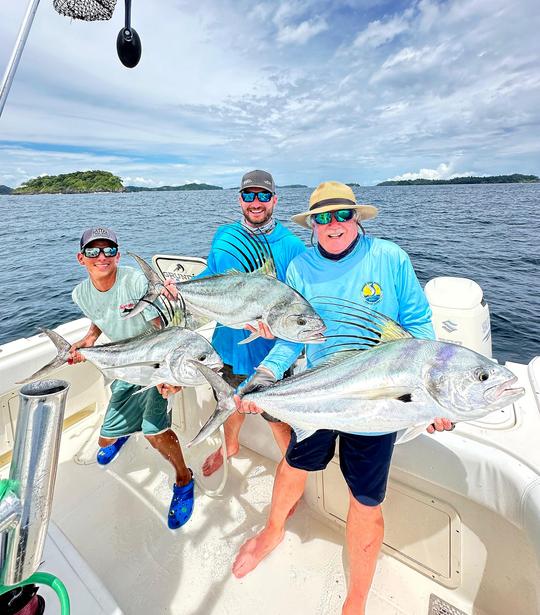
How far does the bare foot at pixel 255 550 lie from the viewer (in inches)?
88.2

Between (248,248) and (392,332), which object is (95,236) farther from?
(392,332)

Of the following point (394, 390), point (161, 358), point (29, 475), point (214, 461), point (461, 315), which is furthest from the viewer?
point (214, 461)

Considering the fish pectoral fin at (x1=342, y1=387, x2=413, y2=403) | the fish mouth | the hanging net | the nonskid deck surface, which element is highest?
the hanging net

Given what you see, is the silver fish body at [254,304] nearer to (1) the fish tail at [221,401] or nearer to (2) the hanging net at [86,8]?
(1) the fish tail at [221,401]

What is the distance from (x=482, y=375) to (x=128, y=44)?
3165 mm

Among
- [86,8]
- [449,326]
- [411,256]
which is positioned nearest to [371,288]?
[449,326]

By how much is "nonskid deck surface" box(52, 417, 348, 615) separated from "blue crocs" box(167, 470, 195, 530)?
0.06 m

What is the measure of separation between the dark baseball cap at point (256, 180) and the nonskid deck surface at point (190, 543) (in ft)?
7.64

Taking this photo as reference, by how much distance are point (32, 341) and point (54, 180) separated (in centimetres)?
9682

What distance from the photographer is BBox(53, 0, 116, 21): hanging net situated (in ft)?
8.63

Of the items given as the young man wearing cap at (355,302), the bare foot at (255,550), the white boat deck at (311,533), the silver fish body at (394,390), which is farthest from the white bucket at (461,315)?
the bare foot at (255,550)

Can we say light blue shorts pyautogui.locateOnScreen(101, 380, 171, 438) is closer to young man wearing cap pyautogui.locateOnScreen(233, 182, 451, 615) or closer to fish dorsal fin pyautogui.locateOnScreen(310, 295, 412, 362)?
young man wearing cap pyautogui.locateOnScreen(233, 182, 451, 615)

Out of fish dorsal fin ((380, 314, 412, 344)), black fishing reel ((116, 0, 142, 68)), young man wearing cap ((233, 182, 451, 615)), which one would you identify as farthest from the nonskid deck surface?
black fishing reel ((116, 0, 142, 68))

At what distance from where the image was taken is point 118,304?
252 cm
